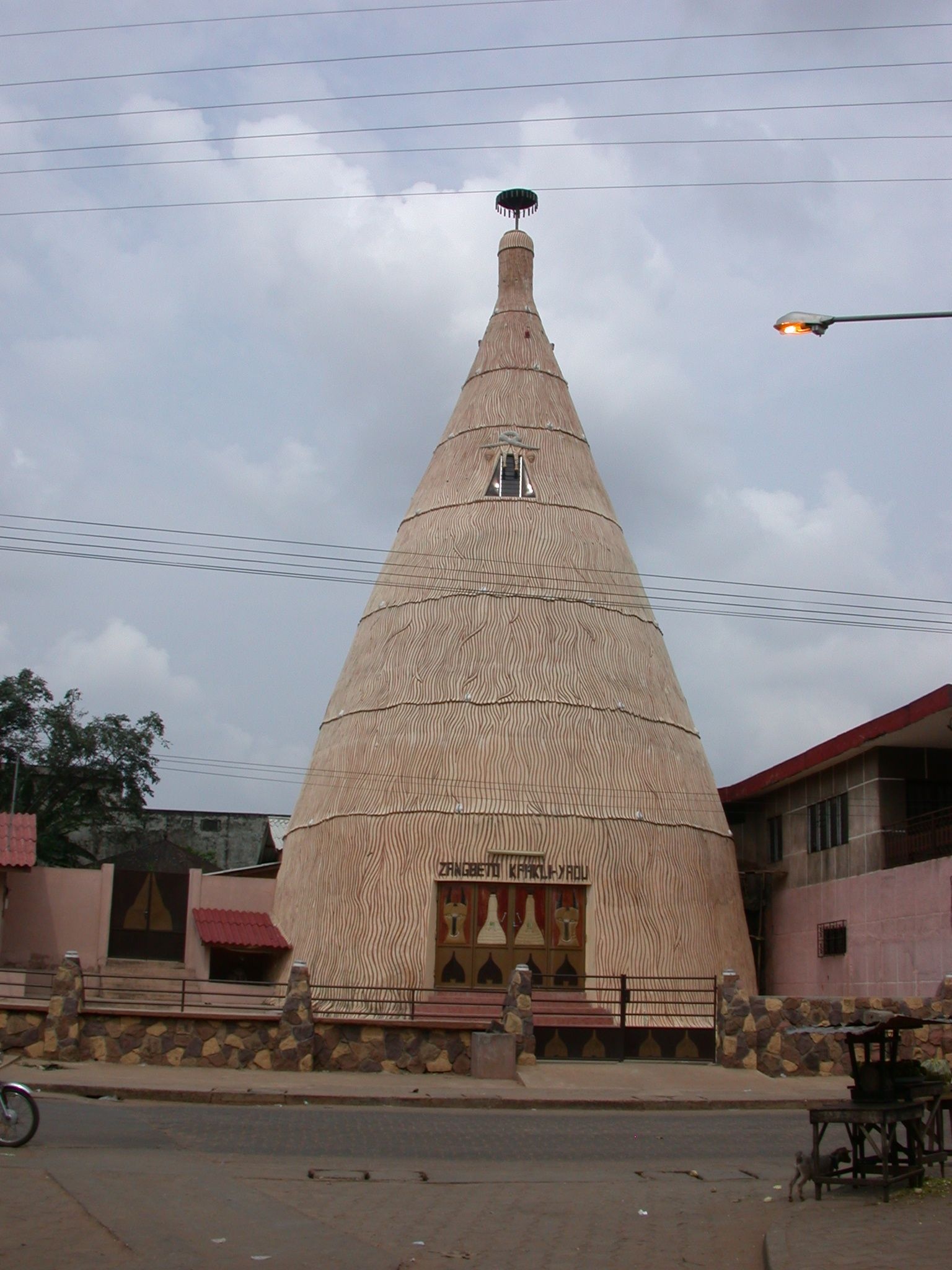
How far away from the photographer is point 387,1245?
27.9ft

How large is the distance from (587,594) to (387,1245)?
21004 mm

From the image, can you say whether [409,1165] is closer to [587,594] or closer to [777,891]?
[587,594]

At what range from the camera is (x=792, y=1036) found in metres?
20.6

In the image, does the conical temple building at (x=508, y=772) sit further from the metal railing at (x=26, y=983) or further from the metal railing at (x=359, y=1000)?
the metal railing at (x=26, y=983)

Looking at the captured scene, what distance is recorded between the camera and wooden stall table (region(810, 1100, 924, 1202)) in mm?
9500

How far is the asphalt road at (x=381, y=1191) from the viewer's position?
823cm

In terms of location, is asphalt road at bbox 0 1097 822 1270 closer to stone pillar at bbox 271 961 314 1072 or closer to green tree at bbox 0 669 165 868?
stone pillar at bbox 271 961 314 1072

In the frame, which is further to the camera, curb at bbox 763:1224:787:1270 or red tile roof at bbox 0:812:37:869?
red tile roof at bbox 0:812:37:869

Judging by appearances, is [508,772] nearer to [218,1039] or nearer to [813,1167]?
[218,1039]

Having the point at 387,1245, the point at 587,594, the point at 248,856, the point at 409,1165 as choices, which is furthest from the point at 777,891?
the point at 248,856

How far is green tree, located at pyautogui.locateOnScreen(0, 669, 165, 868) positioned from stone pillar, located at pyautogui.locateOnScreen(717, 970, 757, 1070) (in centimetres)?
2625

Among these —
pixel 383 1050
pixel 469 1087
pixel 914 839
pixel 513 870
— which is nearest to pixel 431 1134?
pixel 469 1087

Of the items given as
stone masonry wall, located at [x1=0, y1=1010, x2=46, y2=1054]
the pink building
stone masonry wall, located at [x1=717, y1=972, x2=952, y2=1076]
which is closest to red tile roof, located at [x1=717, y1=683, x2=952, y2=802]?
the pink building

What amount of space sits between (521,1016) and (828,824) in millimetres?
11549
